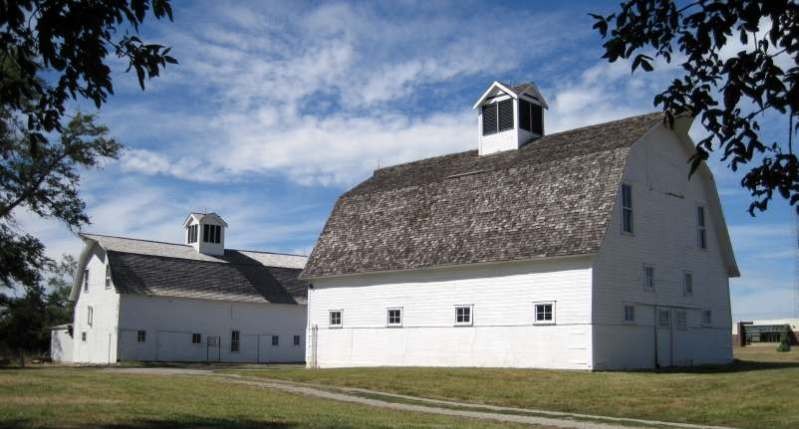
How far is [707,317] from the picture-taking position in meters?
35.8

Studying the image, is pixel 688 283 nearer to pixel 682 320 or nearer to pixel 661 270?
pixel 682 320

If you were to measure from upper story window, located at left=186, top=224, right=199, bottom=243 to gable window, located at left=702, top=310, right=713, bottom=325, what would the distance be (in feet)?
118

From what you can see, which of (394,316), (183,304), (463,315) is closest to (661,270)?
(463,315)

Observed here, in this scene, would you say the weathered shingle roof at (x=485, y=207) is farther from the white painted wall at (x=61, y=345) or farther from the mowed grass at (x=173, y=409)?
the white painted wall at (x=61, y=345)

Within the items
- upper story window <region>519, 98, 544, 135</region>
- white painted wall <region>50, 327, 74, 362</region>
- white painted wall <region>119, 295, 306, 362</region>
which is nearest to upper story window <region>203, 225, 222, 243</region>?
white painted wall <region>119, 295, 306, 362</region>

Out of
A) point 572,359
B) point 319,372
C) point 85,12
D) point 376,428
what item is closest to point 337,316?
point 319,372

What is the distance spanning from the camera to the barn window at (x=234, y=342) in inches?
2105

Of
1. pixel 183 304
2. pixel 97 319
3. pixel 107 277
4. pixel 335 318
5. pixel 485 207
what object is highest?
pixel 485 207

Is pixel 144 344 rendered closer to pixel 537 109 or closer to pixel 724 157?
pixel 537 109

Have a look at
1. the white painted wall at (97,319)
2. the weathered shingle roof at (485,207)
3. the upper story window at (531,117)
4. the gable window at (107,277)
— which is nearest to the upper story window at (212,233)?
the white painted wall at (97,319)

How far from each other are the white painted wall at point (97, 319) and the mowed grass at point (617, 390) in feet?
73.4

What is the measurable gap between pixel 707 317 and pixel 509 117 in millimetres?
12497

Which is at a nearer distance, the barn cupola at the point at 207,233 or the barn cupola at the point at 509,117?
the barn cupola at the point at 509,117

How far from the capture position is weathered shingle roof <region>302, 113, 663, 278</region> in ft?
104
